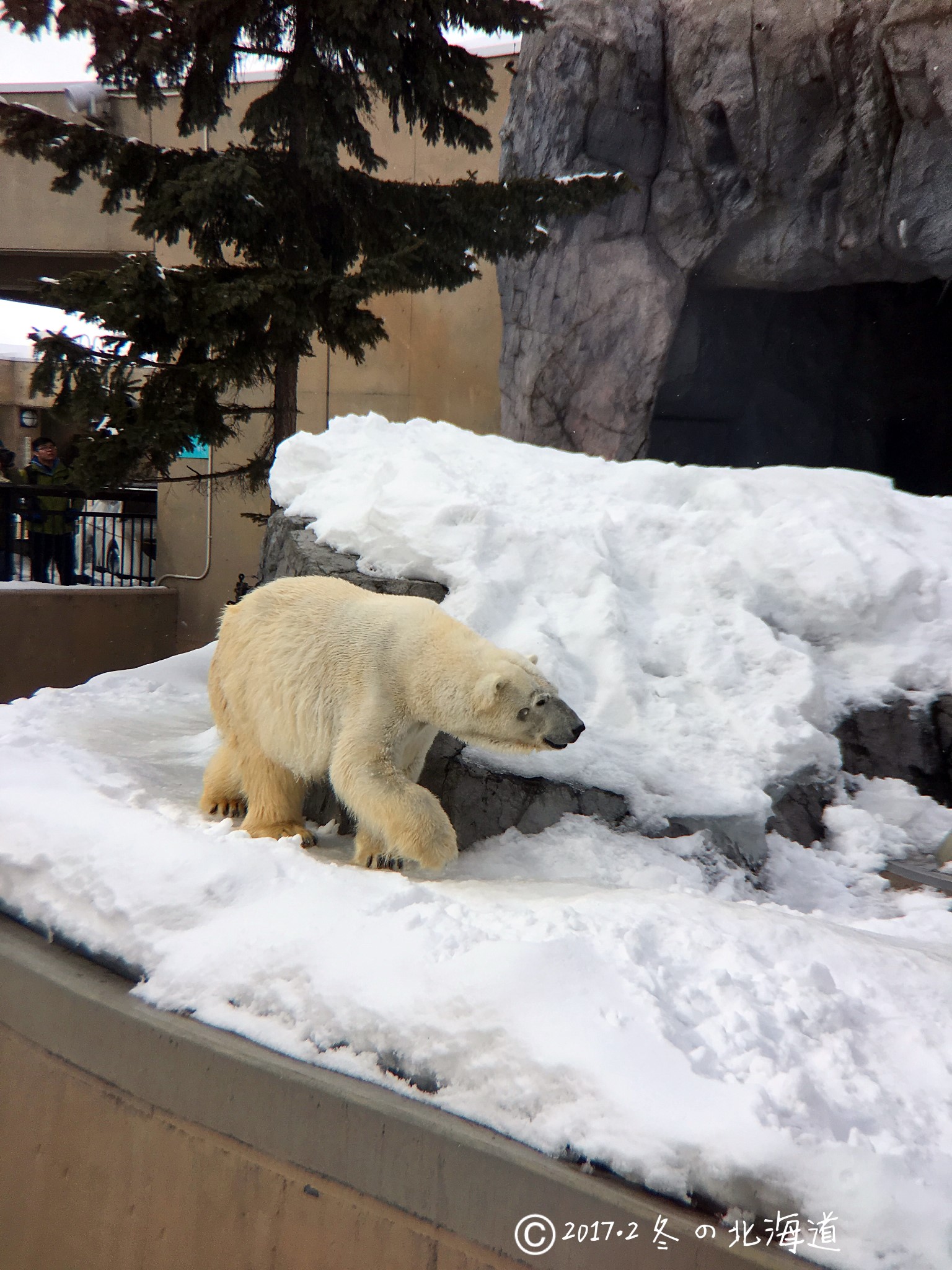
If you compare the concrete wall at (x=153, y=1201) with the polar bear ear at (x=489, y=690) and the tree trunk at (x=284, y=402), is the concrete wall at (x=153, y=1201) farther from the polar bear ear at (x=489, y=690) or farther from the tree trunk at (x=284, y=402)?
the tree trunk at (x=284, y=402)

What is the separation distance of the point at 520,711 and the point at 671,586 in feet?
4.46

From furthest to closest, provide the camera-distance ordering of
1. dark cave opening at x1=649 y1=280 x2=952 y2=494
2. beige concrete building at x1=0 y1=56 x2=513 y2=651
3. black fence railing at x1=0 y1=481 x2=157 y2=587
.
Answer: dark cave opening at x1=649 y1=280 x2=952 y2=494
beige concrete building at x1=0 y1=56 x2=513 y2=651
black fence railing at x1=0 y1=481 x2=157 y2=587

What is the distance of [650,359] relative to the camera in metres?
8.80

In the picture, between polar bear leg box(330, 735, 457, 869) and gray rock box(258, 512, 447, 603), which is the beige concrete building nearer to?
gray rock box(258, 512, 447, 603)

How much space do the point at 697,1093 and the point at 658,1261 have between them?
0.23m

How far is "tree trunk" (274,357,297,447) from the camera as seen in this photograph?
22.2 feet

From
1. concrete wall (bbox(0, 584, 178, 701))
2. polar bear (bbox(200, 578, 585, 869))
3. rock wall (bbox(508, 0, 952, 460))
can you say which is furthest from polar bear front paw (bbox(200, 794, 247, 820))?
rock wall (bbox(508, 0, 952, 460))

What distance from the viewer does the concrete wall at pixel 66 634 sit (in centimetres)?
718

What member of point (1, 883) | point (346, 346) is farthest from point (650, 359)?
point (1, 883)

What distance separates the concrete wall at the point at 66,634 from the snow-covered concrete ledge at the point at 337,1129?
5931 mm

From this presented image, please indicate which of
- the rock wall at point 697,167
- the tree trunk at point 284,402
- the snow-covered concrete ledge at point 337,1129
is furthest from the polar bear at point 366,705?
the rock wall at point 697,167

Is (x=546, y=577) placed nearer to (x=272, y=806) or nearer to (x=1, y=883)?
(x=272, y=806)

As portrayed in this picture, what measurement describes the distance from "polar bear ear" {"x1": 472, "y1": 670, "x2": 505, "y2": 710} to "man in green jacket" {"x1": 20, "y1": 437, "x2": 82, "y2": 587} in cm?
677

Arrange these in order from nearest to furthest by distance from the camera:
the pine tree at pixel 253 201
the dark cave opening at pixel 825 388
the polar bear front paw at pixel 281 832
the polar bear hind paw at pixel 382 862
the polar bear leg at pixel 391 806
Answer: the polar bear leg at pixel 391 806 < the polar bear hind paw at pixel 382 862 < the polar bear front paw at pixel 281 832 < the pine tree at pixel 253 201 < the dark cave opening at pixel 825 388
